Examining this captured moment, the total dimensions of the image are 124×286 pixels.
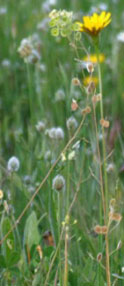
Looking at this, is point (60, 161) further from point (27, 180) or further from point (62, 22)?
point (62, 22)

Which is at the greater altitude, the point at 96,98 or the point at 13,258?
the point at 96,98

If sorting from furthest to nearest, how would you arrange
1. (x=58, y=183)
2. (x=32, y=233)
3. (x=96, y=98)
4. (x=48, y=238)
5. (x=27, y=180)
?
(x=27, y=180) < (x=48, y=238) < (x=32, y=233) < (x=58, y=183) < (x=96, y=98)

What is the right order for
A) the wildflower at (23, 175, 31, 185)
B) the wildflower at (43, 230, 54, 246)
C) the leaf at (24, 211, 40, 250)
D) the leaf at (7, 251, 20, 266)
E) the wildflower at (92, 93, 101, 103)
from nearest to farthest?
the wildflower at (92, 93, 101, 103), the leaf at (7, 251, 20, 266), the leaf at (24, 211, 40, 250), the wildflower at (43, 230, 54, 246), the wildflower at (23, 175, 31, 185)

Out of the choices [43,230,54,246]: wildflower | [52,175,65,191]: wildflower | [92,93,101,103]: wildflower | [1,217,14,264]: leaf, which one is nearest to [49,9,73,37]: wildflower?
[92,93,101,103]: wildflower

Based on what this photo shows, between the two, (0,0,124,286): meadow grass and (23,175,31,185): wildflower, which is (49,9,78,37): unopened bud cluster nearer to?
(0,0,124,286): meadow grass

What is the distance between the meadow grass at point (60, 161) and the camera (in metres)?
1.29

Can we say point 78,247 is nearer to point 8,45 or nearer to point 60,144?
point 60,144

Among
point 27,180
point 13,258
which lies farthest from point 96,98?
point 27,180

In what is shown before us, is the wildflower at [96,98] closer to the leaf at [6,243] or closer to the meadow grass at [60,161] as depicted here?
the meadow grass at [60,161]

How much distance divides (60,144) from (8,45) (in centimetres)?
143

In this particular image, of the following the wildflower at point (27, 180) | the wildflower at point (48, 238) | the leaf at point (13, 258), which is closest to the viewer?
the leaf at point (13, 258)

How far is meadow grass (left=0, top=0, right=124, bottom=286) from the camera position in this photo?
4.23ft

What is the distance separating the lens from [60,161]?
5.76 feet

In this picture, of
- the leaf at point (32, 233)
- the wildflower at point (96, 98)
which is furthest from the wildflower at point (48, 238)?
the wildflower at point (96, 98)
